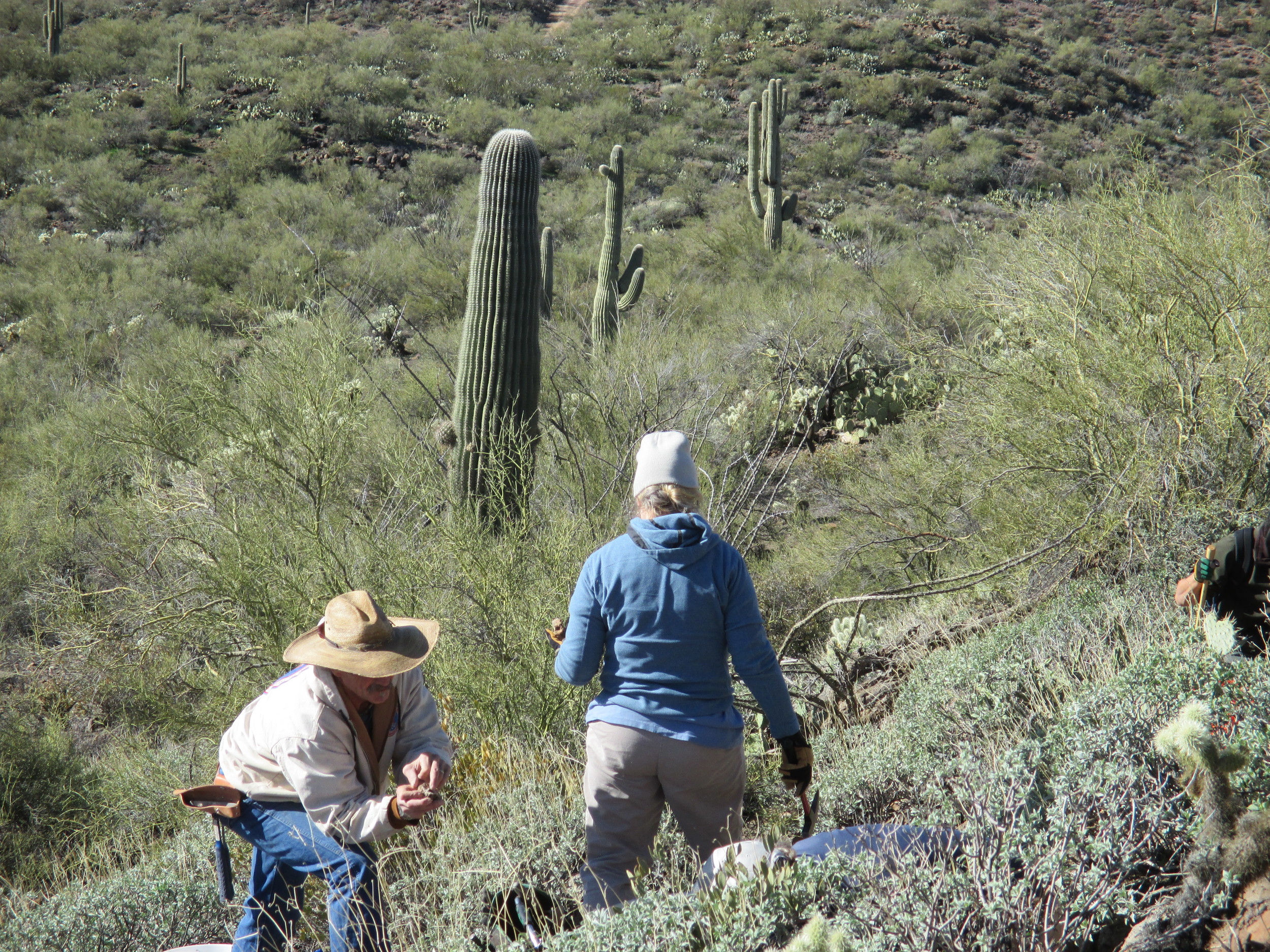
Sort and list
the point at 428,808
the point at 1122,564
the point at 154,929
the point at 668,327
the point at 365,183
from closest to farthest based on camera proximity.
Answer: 1. the point at 428,808
2. the point at 154,929
3. the point at 1122,564
4. the point at 668,327
5. the point at 365,183

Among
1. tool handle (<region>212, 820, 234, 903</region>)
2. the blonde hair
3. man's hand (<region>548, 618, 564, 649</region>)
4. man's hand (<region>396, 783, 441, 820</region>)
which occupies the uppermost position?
the blonde hair

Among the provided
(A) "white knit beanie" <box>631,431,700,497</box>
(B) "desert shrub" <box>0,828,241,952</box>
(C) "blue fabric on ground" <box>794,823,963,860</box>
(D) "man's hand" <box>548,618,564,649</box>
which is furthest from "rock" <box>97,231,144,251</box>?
(C) "blue fabric on ground" <box>794,823,963,860</box>

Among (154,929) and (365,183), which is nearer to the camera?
(154,929)

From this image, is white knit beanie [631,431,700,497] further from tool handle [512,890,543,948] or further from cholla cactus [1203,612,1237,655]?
cholla cactus [1203,612,1237,655]

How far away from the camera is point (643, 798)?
2.70m

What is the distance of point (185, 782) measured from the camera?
521 cm

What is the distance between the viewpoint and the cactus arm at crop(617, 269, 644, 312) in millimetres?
12391

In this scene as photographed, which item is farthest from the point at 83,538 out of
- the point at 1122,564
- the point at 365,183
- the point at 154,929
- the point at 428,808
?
the point at 365,183

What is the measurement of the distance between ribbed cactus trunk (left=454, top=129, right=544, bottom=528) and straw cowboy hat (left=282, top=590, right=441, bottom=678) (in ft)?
11.6

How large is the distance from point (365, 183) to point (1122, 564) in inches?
781

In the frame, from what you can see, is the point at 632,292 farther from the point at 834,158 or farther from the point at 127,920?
the point at 834,158

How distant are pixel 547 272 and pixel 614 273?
1.16 meters

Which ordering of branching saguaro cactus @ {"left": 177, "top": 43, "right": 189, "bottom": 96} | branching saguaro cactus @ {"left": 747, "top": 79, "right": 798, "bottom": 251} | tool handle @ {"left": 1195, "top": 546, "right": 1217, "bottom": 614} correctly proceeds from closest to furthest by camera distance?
1. tool handle @ {"left": 1195, "top": 546, "right": 1217, "bottom": 614}
2. branching saguaro cactus @ {"left": 747, "top": 79, "right": 798, "bottom": 251}
3. branching saguaro cactus @ {"left": 177, "top": 43, "right": 189, "bottom": 96}

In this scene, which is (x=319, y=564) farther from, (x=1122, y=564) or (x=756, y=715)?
(x=1122, y=564)
